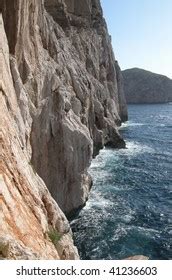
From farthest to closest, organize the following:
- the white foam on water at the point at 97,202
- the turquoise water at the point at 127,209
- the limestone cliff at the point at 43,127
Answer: the white foam on water at the point at 97,202 → the turquoise water at the point at 127,209 → the limestone cliff at the point at 43,127

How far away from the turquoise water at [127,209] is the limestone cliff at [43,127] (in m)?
3.18

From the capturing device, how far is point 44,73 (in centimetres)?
3944

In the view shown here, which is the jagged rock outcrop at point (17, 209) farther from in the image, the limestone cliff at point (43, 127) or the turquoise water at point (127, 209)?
the turquoise water at point (127, 209)

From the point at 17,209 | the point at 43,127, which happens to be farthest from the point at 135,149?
the point at 17,209

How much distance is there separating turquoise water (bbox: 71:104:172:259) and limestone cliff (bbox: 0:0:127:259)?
10.4ft

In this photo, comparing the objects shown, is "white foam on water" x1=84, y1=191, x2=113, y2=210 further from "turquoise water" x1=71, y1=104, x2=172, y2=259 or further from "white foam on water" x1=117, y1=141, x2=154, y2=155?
"white foam on water" x1=117, y1=141, x2=154, y2=155

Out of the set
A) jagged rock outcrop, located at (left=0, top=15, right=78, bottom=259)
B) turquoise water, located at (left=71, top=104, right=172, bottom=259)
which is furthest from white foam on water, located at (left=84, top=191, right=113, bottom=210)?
jagged rock outcrop, located at (left=0, top=15, right=78, bottom=259)

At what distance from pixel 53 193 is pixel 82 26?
181 feet

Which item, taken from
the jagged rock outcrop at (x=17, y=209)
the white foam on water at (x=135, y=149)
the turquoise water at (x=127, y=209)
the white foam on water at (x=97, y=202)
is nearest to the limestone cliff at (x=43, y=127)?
the jagged rock outcrop at (x=17, y=209)

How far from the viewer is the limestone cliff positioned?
1628 centimetres

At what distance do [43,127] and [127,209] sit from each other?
13871mm

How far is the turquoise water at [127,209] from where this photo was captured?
34.5 metres
